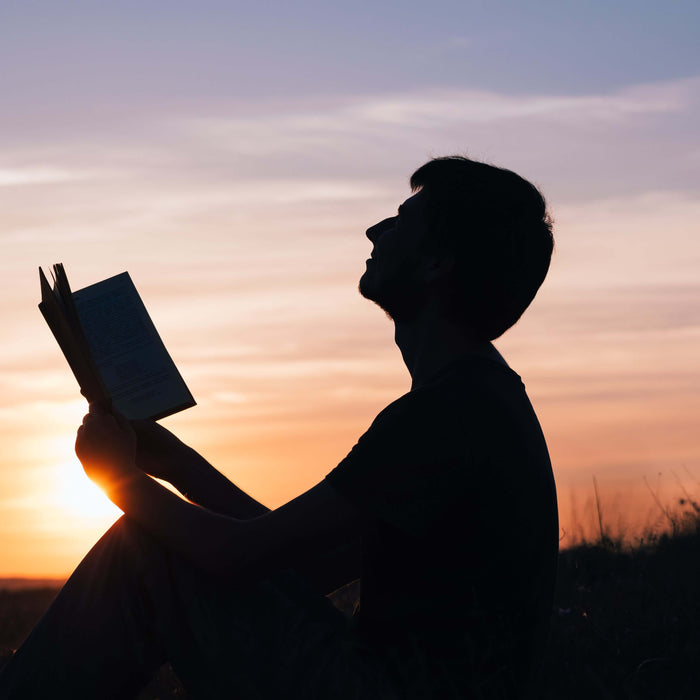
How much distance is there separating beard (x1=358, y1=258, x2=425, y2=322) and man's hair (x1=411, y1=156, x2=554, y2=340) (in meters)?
0.14

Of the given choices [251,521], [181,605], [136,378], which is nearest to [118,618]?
[181,605]

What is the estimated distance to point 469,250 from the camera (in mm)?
3361

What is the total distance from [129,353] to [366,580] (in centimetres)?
112

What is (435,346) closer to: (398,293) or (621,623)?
(398,293)

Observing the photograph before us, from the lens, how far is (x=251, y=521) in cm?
277

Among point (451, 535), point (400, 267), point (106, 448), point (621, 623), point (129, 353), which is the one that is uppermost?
point (400, 267)

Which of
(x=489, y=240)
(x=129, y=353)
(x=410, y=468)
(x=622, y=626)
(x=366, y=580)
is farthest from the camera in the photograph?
(x=622, y=626)

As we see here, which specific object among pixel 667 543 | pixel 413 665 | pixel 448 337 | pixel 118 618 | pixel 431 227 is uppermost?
pixel 431 227

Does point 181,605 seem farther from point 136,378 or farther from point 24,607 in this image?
point 24,607

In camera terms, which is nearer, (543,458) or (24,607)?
(543,458)

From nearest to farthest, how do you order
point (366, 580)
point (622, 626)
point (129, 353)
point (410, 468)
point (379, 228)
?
point (410, 468) → point (366, 580) → point (129, 353) → point (379, 228) → point (622, 626)

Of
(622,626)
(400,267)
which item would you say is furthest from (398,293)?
(622,626)

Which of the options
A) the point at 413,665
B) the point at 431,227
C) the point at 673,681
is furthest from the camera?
the point at 673,681

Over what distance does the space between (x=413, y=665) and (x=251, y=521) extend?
0.60m
